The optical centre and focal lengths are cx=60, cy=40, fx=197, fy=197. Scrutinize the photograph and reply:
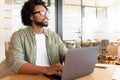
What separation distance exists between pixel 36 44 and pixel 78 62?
0.65 meters

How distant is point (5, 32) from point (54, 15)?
0.99m

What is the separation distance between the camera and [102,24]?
5094 millimetres

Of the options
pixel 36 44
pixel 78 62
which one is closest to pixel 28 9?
pixel 36 44

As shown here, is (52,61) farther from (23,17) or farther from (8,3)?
(8,3)

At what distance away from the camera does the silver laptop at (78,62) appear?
1.23 meters

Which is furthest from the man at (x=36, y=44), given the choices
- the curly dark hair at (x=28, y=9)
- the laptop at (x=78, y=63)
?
the laptop at (x=78, y=63)

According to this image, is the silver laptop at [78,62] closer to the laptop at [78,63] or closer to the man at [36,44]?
the laptop at [78,63]

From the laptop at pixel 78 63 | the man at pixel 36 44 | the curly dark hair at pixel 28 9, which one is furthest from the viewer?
the curly dark hair at pixel 28 9

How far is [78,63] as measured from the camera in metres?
1.31

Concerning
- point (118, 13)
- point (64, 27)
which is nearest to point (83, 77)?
point (64, 27)

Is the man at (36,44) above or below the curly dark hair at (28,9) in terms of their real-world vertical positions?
below

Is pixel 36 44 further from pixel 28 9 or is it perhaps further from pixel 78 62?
pixel 78 62

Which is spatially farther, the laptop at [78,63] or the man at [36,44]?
the man at [36,44]

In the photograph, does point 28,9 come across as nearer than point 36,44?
No
